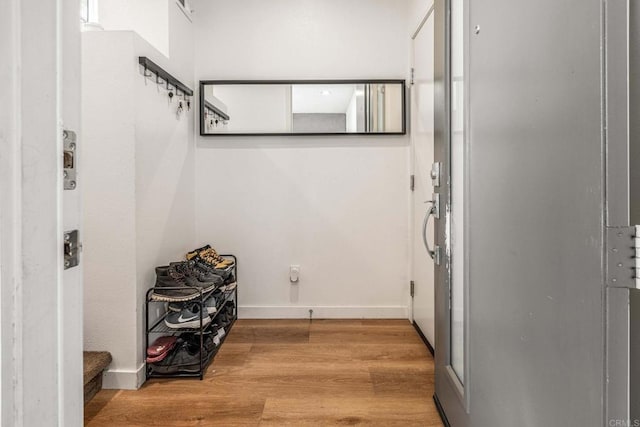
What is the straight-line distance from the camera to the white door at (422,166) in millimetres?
2328

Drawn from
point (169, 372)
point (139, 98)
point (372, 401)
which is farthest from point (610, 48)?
point (169, 372)

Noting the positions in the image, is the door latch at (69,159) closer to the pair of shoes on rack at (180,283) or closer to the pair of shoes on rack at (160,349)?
the pair of shoes on rack at (180,283)

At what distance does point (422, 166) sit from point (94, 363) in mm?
2162

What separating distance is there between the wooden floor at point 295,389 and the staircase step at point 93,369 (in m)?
0.04

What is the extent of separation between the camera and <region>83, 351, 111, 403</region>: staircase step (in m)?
1.70

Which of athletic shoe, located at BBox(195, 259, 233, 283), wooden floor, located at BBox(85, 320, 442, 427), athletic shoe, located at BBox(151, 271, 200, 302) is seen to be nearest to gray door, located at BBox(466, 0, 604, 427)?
wooden floor, located at BBox(85, 320, 442, 427)

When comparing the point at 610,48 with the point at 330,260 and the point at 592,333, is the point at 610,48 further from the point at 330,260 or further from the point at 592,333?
the point at 330,260

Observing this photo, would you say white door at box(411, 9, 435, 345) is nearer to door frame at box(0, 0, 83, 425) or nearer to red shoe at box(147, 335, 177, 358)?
red shoe at box(147, 335, 177, 358)

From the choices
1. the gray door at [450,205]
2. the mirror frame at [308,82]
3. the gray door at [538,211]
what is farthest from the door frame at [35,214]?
the mirror frame at [308,82]

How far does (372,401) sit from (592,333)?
4.36 feet

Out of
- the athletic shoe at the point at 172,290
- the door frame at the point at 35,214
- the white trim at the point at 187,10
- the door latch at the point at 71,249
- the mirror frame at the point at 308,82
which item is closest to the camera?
the door frame at the point at 35,214

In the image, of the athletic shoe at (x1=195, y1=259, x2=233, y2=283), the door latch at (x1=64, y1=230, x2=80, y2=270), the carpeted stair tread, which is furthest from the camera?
the athletic shoe at (x1=195, y1=259, x2=233, y2=283)

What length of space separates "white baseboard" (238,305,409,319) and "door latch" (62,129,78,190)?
2.43 meters

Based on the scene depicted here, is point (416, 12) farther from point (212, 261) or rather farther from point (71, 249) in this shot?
point (71, 249)
